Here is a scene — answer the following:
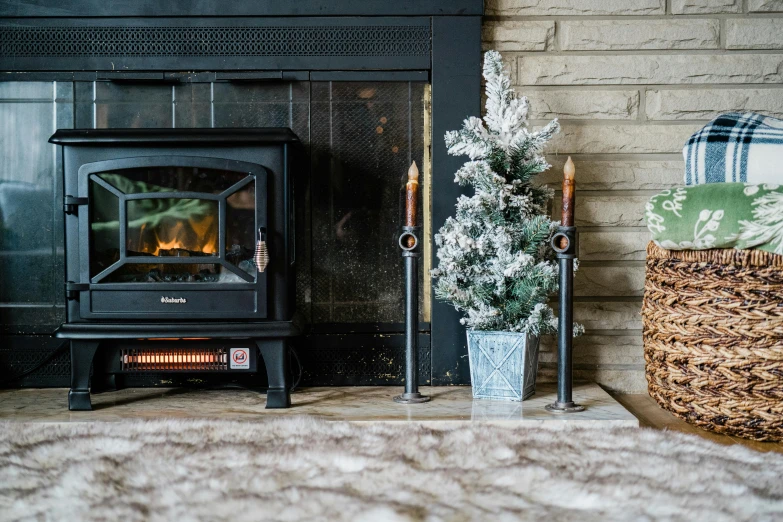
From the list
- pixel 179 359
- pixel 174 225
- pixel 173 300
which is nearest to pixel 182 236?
pixel 174 225

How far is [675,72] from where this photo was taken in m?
2.08

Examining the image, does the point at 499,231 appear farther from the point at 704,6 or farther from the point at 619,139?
the point at 704,6

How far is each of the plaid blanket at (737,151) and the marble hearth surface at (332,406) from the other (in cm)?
65

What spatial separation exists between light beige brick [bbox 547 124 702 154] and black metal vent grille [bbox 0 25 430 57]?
0.52 m

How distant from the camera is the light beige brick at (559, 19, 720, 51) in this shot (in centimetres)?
207

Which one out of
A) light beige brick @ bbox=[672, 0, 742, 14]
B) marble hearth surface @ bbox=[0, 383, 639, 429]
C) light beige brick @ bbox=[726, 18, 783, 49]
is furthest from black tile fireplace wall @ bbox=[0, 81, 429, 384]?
light beige brick @ bbox=[726, 18, 783, 49]

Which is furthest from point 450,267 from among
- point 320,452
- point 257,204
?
point 320,452

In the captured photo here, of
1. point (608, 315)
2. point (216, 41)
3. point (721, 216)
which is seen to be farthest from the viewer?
point (608, 315)

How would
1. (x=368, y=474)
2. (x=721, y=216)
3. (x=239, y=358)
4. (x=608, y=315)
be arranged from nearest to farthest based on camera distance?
(x=368, y=474) < (x=721, y=216) < (x=239, y=358) < (x=608, y=315)

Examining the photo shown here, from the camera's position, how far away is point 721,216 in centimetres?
146

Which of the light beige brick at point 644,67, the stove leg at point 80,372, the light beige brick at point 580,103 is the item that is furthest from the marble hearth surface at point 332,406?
the light beige brick at point 644,67

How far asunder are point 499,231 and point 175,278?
0.88 m

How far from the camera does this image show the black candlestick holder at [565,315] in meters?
1.67

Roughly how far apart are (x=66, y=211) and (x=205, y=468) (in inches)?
35.7
